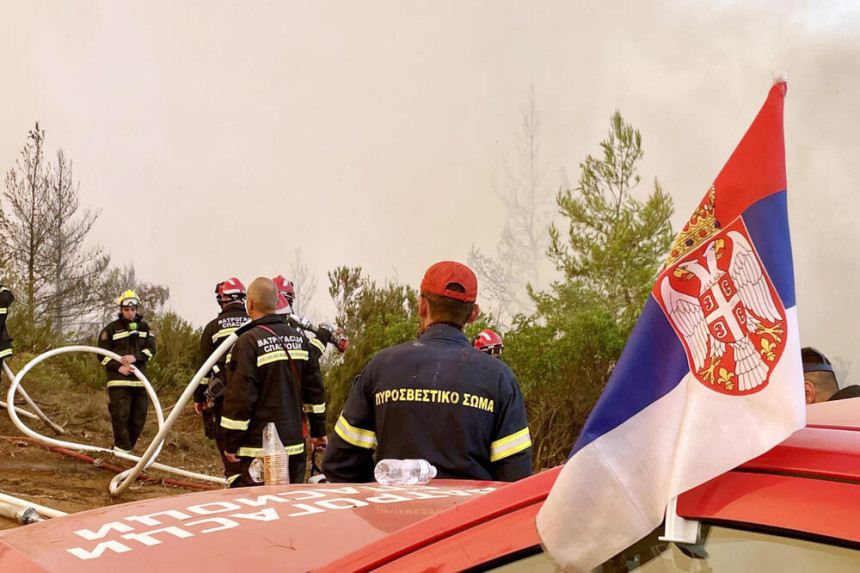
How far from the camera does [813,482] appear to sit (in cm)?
104

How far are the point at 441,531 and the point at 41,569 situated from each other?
97 centimetres

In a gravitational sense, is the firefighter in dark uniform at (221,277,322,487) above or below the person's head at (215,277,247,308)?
below

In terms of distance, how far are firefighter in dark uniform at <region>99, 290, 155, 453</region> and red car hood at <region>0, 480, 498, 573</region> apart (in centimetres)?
848

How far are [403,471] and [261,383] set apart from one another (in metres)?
3.08

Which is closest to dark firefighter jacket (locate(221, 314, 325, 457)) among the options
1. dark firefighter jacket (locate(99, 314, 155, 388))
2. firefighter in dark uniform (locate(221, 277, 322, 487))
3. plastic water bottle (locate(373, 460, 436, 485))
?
firefighter in dark uniform (locate(221, 277, 322, 487))

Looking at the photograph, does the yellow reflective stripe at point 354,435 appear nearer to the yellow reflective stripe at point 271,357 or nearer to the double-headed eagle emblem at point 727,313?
the double-headed eagle emblem at point 727,313

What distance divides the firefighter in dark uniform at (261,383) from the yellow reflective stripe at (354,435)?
2.30 metres

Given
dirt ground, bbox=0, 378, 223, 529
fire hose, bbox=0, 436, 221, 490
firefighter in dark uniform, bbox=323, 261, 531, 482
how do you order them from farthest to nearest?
fire hose, bbox=0, 436, 221, 490 → dirt ground, bbox=0, 378, 223, 529 → firefighter in dark uniform, bbox=323, 261, 531, 482

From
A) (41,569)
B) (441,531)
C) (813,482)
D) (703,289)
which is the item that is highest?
(703,289)

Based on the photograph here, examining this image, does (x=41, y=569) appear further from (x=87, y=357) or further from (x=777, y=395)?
(x=87, y=357)

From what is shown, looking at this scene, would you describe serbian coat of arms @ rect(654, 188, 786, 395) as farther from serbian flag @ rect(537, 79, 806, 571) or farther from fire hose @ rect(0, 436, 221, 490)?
fire hose @ rect(0, 436, 221, 490)

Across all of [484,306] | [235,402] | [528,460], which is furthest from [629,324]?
[528,460]

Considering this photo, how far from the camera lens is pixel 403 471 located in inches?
104

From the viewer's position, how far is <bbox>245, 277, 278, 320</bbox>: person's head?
221 inches
